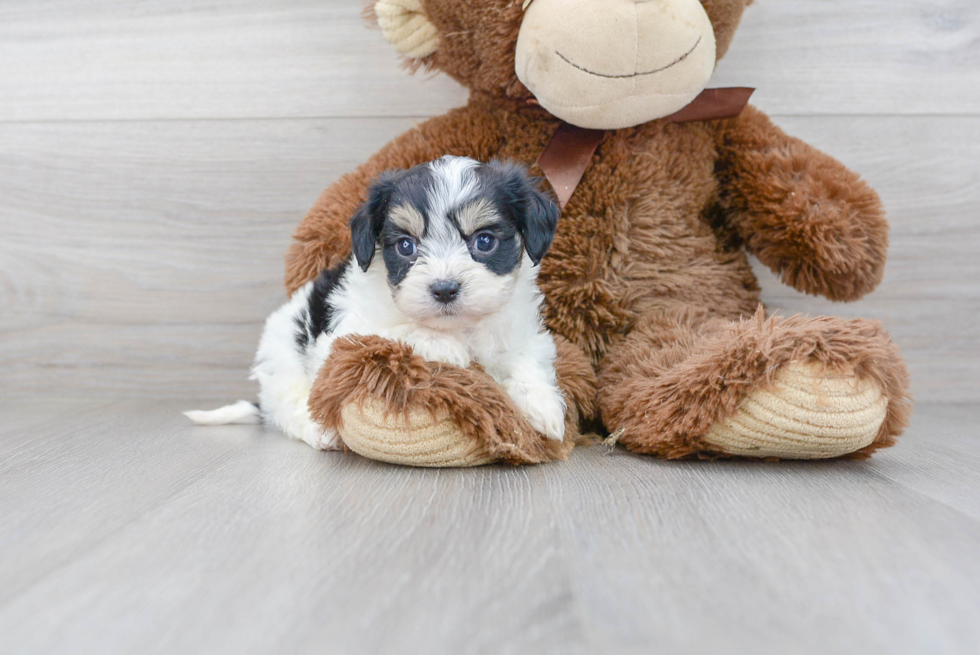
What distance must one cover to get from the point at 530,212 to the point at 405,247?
0.25 meters

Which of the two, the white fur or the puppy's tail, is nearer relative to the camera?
the white fur

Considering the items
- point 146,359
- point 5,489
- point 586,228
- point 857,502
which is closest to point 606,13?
point 586,228

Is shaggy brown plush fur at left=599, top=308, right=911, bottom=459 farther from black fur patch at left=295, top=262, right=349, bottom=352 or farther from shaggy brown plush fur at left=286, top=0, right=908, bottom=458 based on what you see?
black fur patch at left=295, top=262, right=349, bottom=352

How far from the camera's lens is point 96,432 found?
5.92ft

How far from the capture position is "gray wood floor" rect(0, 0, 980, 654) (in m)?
0.79

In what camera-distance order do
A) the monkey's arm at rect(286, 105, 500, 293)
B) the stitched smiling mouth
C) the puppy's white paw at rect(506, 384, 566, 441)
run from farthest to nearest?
the monkey's arm at rect(286, 105, 500, 293)
the stitched smiling mouth
the puppy's white paw at rect(506, 384, 566, 441)

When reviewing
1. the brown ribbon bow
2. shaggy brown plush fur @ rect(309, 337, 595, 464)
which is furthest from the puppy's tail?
the brown ribbon bow

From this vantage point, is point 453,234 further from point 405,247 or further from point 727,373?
point 727,373

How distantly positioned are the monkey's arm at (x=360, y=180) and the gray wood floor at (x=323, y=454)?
35 cm

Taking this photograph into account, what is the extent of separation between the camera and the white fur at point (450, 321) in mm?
1365

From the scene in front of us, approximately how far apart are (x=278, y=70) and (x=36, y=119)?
0.76 m

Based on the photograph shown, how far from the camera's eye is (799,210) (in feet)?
5.61

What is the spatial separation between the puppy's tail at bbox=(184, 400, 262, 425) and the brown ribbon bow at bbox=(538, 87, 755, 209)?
0.98 m

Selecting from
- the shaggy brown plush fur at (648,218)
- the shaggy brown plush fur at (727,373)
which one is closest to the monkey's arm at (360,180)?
the shaggy brown plush fur at (648,218)
